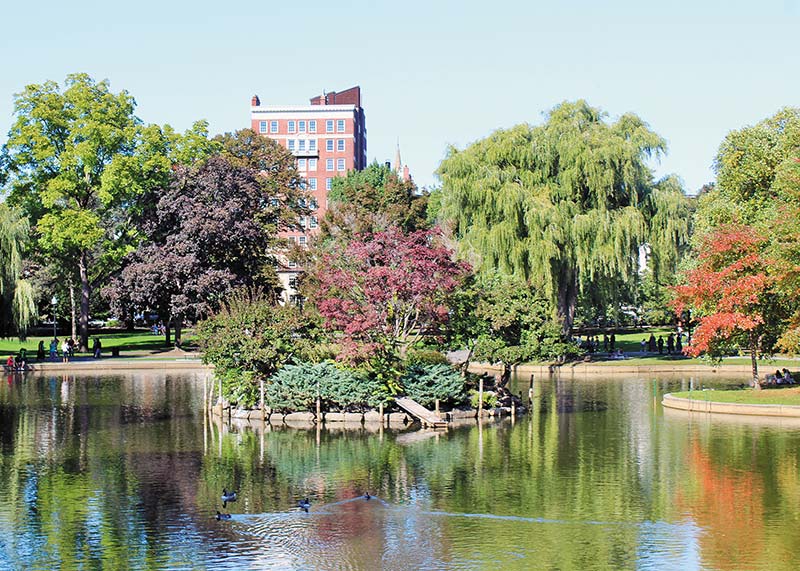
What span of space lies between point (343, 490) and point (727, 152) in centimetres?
4012

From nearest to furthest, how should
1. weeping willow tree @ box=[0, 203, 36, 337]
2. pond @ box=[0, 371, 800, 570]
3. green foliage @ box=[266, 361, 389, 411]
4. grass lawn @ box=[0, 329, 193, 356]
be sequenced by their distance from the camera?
pond @ box=[0, 371, 800, 570] < green foliage @ box=[266, 361, 389, 411] < weeping willow tree @ box=[0, 203, 36, 337] < grass lawn @ box=[0, 329, 193, 356]

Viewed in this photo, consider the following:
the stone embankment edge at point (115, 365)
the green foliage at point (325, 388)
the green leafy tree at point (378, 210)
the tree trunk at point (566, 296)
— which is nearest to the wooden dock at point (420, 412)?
the green foliage at point (325, 388)

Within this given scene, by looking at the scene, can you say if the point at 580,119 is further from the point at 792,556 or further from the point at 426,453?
the point at 792,556

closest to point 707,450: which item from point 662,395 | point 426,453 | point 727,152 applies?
point 426,453

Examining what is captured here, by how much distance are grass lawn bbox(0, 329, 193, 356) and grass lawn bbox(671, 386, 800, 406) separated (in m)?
43.8

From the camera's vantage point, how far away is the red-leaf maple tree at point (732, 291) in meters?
46.7

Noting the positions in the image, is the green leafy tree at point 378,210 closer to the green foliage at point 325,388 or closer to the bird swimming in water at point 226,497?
the green foliage at point 325,388

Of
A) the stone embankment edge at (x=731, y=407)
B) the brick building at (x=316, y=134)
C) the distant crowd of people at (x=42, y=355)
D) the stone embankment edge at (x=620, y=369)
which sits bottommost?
the stone embankment edge at (x=731, y=407)

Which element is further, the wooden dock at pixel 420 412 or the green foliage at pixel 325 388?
the green foliage at pixel 325 388

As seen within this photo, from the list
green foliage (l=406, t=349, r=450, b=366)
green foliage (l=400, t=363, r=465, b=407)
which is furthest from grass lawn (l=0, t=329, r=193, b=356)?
green foliage (l=400, t=363, r=465, b=407)

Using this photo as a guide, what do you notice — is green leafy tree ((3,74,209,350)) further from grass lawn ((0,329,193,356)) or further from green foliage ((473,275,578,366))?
green foliage ((473,275,578,366))

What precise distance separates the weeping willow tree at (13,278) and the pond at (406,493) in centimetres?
2899

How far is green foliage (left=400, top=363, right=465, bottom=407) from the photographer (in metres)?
43.9

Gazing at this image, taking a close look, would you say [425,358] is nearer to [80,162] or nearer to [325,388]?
[325,388]
